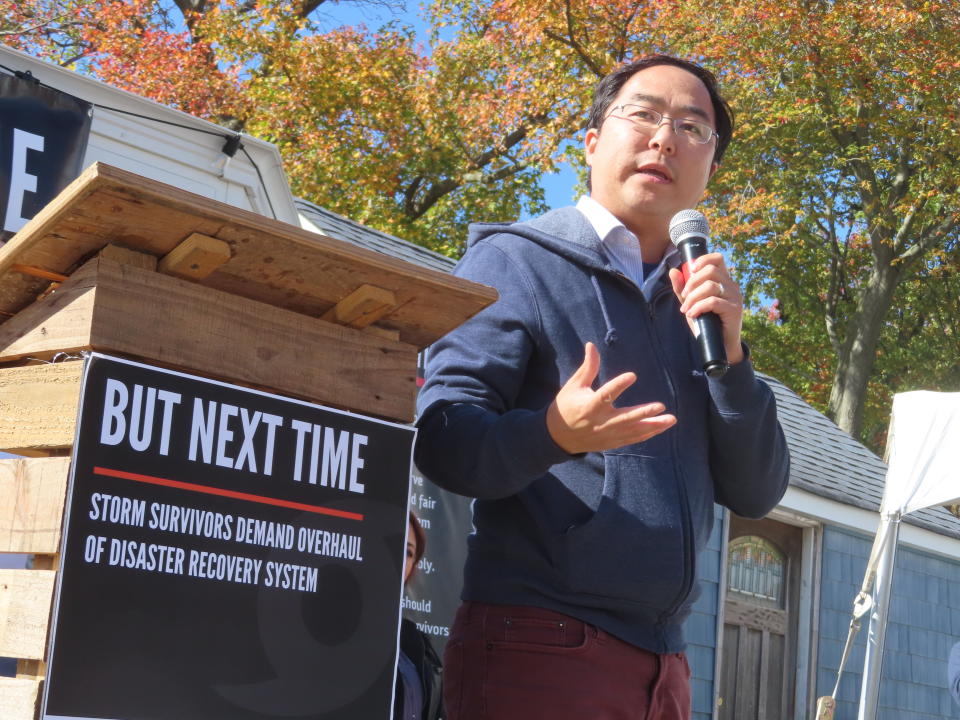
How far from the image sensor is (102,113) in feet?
18.7

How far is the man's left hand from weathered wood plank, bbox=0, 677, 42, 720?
1172 mm

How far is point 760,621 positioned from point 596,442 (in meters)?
8.85

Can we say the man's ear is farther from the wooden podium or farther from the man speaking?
the wooden podium

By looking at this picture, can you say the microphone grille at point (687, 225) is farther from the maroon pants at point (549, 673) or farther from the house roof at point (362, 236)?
the house roof at point (362, 236)

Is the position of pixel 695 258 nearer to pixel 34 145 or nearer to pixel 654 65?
pixel 654 65

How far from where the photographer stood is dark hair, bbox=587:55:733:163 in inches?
102

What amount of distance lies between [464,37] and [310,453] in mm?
18134

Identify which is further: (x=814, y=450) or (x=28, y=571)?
Result: (x=814, y=450)

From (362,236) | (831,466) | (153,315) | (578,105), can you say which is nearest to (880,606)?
(831,466)

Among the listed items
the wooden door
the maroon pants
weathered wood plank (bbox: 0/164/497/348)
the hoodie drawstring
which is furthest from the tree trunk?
weathered wood plank (bbox: 0/164/497/348)

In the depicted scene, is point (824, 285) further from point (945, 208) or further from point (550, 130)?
point (550, 130)

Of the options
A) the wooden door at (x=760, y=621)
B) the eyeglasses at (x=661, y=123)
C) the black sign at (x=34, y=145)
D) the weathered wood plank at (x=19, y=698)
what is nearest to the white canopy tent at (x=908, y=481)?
the wooden door at (x=760, y=621)

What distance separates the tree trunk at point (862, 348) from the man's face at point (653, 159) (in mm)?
17910

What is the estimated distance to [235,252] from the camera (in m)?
1.76
